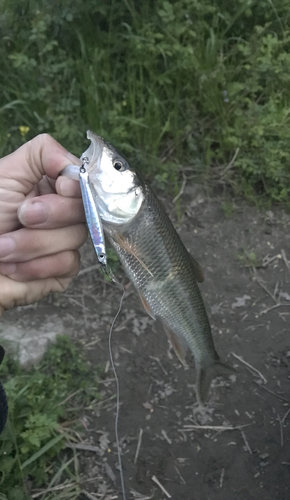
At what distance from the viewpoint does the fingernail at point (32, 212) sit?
4.78ft

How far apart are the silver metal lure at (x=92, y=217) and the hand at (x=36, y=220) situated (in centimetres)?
12

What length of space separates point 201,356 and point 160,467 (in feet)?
2.60

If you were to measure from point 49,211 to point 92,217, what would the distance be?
167mm

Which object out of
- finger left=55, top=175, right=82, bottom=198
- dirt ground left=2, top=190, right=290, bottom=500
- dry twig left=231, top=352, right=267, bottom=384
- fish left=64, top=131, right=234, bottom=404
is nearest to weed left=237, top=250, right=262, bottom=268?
dirt ground left=2, top=190, right=290, bottom=500

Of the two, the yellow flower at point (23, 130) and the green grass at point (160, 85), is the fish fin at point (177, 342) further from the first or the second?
the yellow flower at point (23, 130)

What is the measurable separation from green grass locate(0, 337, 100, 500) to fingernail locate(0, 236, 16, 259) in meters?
1.00

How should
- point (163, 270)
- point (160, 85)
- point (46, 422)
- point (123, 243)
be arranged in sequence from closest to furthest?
point (123, 243) → point (163, 270) → point (46, 422) → point (160, 85)

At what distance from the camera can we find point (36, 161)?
1553 millimetres

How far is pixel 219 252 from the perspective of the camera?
340 centimetres

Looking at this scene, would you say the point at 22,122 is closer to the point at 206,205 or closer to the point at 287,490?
the point at 206,205

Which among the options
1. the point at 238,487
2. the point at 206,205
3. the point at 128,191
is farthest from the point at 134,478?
the point at 206,205

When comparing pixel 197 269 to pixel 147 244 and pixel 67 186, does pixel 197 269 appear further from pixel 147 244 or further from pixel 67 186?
pixel 67 186

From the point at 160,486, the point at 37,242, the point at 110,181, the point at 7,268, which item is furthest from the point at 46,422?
the point at 110,181

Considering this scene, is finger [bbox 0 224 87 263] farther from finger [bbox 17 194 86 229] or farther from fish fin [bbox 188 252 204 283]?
fish fin [bbox 188 252 204 283]
